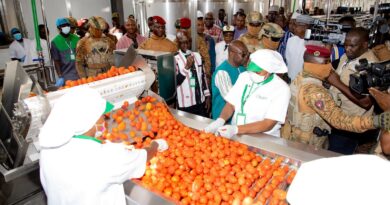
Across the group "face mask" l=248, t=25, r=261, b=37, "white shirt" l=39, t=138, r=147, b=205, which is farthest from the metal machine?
"face mask" l=248, t=25, r=261, b=37

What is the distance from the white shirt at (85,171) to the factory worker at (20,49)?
6.17 m

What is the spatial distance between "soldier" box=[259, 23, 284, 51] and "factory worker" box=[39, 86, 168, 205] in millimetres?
4155

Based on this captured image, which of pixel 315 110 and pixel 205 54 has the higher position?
pixel 205 54

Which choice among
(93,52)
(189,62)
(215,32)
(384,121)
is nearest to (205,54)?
(189,62)

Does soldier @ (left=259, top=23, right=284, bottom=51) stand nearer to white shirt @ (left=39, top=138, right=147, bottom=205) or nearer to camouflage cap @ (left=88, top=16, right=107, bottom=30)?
camouflage cap @ (left=88, top=16, right=107, bottom=30)

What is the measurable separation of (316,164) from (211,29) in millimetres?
7363

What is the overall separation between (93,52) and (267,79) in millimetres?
3444

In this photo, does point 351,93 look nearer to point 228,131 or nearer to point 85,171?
point 228,131

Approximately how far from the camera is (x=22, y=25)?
8547mm

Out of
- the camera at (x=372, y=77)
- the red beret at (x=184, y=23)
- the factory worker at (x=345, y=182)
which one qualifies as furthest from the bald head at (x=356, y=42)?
the factory worker at (x=345, y=182)

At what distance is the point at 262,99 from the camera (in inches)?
114

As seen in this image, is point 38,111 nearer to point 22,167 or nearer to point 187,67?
point 22,167

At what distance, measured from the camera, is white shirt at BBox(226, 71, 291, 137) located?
Answer: 2.80m

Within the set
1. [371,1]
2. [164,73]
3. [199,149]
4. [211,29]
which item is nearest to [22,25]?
[211,29]
